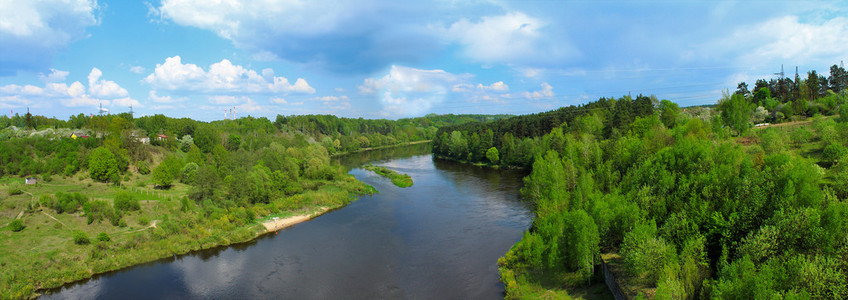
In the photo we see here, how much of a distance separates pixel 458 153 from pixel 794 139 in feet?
184

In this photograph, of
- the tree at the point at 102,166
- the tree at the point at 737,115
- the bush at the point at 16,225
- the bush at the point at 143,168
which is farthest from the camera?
the bush at the point at 143,168

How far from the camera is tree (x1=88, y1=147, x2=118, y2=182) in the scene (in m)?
46.6

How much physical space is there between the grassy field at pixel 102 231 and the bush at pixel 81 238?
31 cm

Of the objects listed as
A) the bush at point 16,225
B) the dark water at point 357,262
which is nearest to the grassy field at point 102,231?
the bush at point 16,225

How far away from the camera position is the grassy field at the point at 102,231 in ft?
79.4

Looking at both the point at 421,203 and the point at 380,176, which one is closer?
the point at 421,203

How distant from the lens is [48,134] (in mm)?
57625

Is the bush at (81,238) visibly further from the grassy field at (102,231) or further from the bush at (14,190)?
the bush at (14,190)

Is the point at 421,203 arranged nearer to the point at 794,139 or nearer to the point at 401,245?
the point at 401,245

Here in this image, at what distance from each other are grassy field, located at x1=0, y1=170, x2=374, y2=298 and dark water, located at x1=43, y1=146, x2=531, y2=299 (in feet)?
3.82

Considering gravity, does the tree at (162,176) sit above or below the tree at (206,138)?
below

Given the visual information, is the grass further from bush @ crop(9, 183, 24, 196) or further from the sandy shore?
bush @ crop(9, 183, 24, 196)

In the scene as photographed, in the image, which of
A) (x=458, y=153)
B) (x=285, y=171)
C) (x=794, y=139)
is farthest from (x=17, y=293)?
(x=458, y=153)

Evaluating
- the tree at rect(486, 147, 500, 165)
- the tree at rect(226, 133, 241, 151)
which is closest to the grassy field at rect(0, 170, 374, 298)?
the tree at rect(226, 133, 241, 151)
